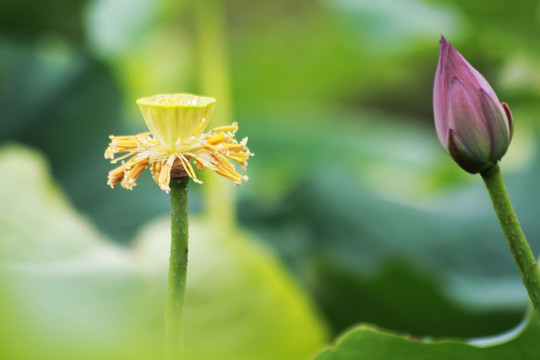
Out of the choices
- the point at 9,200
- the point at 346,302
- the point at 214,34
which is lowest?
the point at 346,302

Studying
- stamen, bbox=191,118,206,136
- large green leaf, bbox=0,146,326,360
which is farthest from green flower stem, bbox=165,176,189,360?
large green leaf, bbox=0,146,326,360

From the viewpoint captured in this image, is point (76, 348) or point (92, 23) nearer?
point (76, 348)

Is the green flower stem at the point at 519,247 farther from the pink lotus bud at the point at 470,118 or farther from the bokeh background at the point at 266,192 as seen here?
the bokeh background at the point at 266,192

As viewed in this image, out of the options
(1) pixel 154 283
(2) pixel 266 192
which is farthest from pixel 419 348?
(2) pixel 266 192

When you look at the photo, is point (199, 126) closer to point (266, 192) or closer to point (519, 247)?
point (519, 247)

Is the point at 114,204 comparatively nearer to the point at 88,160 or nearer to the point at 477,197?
the point at 88,160

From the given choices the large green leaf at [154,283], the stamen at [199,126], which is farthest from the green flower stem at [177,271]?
the large green leaf at [154,283]

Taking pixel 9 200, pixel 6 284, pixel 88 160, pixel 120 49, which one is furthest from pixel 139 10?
pixel 6 284
